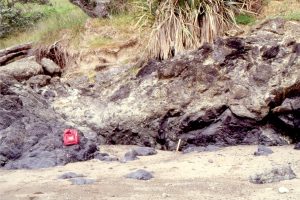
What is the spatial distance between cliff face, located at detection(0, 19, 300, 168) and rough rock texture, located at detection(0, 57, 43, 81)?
251 millimetres

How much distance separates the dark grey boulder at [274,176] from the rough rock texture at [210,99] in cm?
212

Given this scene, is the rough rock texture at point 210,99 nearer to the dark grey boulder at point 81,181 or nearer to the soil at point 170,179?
the soil at point 170,179

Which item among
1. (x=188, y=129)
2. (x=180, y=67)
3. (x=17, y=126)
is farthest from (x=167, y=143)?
(x=17, y=126)

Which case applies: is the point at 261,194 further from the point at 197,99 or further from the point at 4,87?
the point at 4,87

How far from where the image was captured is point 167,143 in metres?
8.27

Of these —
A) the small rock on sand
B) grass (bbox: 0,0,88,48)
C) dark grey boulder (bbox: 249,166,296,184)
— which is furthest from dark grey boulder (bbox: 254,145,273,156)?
grass (bbox: 0,0,88,48)

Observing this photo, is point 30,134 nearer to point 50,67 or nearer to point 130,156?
point 130,156

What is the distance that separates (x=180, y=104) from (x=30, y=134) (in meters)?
2.33

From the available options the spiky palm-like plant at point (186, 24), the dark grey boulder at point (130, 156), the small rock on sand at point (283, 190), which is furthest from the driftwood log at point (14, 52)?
the small rock on sand at point (283, 190)

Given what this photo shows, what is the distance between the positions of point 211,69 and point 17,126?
311cm

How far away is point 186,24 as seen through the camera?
367 inches

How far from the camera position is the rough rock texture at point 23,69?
30.9ft

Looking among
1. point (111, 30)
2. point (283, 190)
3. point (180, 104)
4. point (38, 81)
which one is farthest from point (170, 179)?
A: point (111, 30)

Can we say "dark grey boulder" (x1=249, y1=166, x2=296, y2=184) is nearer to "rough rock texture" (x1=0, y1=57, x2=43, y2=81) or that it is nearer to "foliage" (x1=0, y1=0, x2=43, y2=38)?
"rough rock texture" (x1=0, y1=57, x2=43, y2=81)
